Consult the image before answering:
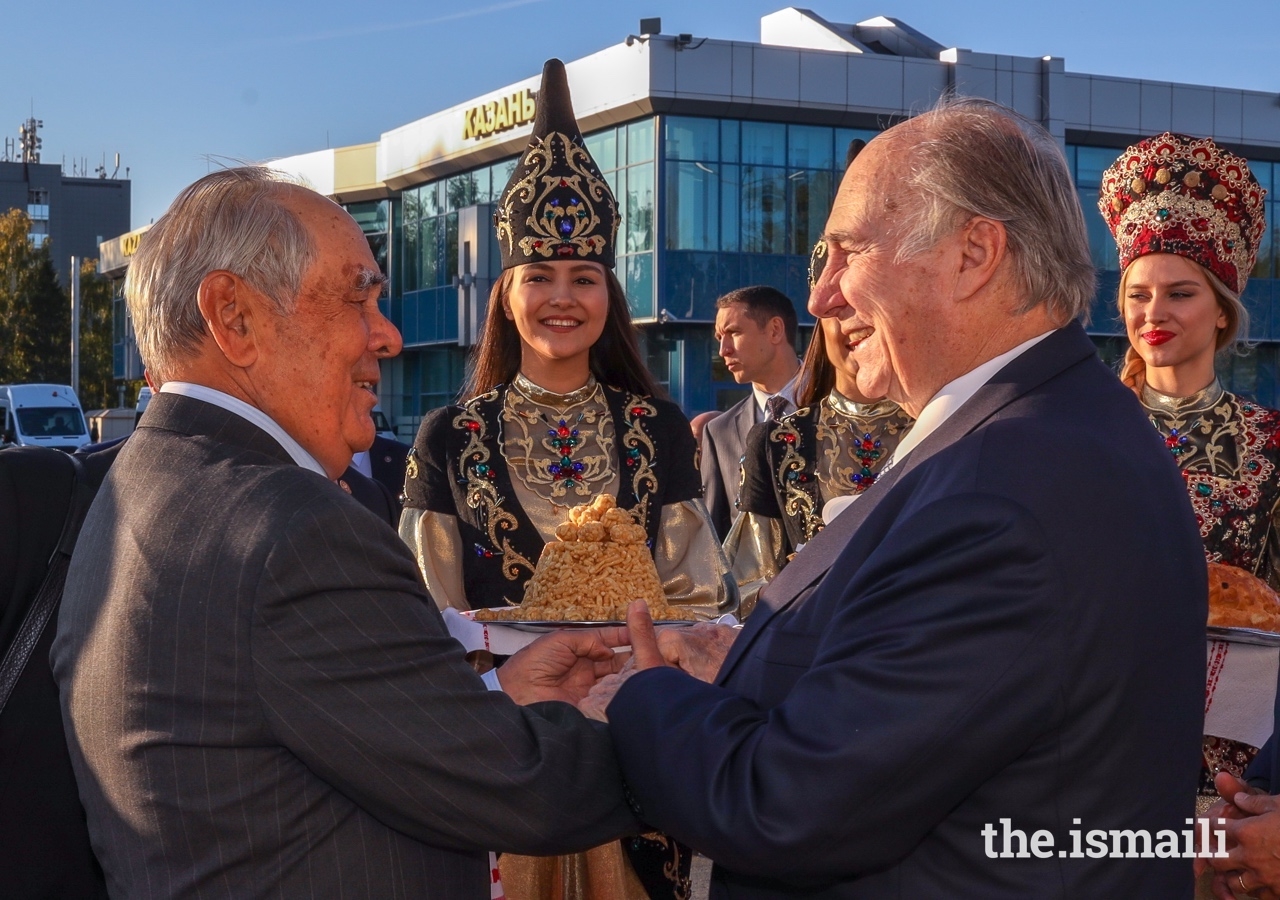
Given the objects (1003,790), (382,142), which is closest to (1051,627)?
(1003,790)

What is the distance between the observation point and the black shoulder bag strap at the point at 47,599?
2.47 m

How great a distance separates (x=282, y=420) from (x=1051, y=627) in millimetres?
1293

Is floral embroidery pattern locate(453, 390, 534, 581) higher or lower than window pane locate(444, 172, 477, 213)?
lower

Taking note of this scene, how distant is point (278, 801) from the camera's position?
2053 millimetres

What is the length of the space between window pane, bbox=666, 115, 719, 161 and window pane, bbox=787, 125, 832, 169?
174 cm

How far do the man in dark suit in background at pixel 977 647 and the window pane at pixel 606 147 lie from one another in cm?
2818

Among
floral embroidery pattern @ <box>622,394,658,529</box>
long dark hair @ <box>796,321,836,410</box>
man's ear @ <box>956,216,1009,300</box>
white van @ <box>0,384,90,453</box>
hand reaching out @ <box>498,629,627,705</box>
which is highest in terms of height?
man's ear @ <box>956,216,1009,300</box>

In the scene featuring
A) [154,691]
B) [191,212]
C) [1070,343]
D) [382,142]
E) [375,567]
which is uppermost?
[382,142]

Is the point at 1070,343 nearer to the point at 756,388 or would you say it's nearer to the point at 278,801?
the point at 278,801

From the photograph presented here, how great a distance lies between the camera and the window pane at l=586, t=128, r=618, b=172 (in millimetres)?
29969

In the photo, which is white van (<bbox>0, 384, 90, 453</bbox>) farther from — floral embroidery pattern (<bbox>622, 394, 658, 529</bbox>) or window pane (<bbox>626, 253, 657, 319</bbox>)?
floral embroidery pattern (<bbox>622, 394, 658, 529</bbox>)

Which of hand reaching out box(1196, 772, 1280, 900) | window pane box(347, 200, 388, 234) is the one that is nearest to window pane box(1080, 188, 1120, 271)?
window pane box(347, 200, 388, 234)

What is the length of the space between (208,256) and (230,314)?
10 cm

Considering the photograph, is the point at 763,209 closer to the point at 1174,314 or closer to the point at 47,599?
the point at 1174,314
